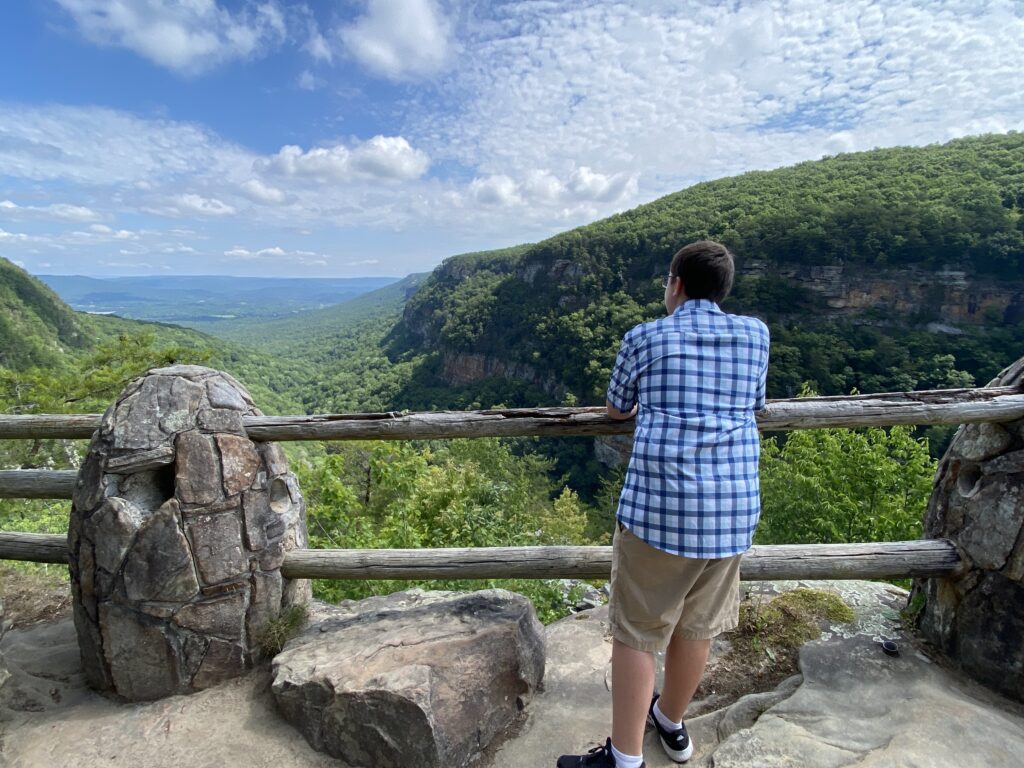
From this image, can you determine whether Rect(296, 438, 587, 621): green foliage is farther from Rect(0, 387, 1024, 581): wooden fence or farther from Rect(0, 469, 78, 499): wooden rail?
Rect(0, 469, 78, 499): wooden rail

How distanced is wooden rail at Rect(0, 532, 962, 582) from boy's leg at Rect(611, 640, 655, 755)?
0.72m

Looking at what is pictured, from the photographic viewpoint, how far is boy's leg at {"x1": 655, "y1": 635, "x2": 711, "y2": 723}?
2.00 metres

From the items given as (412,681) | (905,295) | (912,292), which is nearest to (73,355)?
(412,681)

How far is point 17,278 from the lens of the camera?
59938mm

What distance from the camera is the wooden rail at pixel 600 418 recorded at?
2354 mm

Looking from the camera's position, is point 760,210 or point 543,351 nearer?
point 760,210

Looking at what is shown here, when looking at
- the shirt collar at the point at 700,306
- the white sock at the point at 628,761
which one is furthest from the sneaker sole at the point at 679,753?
the shirt collar at the point at 700,306

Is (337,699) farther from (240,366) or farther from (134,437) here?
(240,366)

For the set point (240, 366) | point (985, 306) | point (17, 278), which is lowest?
point (240, 366)

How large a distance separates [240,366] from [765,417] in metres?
91.0

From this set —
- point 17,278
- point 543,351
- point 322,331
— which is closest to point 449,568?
point 543,351

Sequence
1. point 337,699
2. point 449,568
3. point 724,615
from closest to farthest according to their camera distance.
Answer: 1. point 724,615
2. point 337,699
3. point 449,568

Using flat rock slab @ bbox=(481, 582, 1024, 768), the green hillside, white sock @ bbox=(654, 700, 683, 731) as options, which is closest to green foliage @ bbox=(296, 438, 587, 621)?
flat rock slab @ bbox=(481, 582, 1024, 768)

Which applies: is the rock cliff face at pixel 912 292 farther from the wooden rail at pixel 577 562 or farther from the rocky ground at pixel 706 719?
the rocky ground at pixel 706 719
